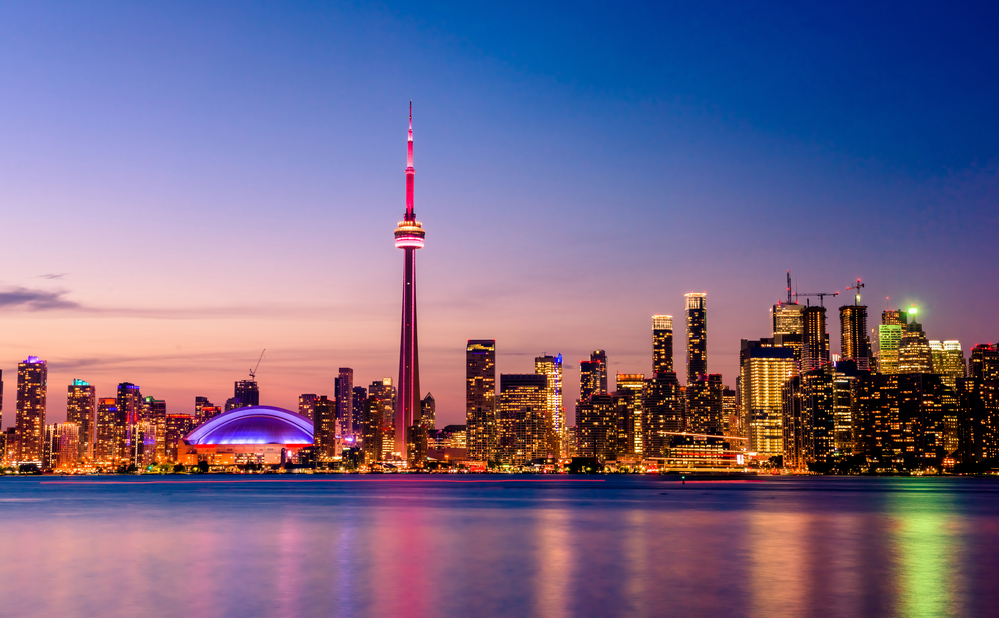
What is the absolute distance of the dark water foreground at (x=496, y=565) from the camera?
39062mm

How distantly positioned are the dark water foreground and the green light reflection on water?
0.15 metres

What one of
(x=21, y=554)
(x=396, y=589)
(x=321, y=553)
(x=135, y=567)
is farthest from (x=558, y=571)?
(x=21, y=554)

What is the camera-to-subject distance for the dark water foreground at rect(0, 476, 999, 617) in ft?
128

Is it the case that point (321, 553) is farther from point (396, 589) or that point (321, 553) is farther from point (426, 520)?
point (426, 520)

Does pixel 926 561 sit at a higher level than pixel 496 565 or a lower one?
lower

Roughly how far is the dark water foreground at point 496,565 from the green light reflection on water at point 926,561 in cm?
15

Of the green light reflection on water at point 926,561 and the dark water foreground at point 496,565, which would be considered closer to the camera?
the dark water foreground at point 496,565

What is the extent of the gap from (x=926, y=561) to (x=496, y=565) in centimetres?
2466

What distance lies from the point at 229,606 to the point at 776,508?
306ft

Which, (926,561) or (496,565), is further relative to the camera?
(926,561)

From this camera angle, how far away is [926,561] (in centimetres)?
5706

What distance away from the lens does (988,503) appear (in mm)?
140000

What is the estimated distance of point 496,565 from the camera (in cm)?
5409

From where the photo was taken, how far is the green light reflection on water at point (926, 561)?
129ft
